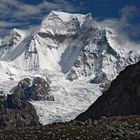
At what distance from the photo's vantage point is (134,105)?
6417 inches

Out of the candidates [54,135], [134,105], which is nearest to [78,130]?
[54,135]

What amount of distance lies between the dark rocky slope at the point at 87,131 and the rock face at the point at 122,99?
13068cm

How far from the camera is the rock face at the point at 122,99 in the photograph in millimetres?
174000

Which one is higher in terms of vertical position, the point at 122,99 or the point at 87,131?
the point at 87,131

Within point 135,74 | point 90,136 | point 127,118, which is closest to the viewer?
point 90,136

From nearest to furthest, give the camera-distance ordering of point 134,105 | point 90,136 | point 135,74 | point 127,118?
point 90,136
point 127,118
point 134,105
point 135,74

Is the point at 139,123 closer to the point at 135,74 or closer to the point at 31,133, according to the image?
the point at 31,133

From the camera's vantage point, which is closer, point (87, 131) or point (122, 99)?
point (87, 131)

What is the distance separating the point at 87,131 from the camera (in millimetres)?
32938

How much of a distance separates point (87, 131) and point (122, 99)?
5978 inches

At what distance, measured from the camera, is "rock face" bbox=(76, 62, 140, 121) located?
174000 mm

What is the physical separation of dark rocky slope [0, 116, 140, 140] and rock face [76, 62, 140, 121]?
13068cm

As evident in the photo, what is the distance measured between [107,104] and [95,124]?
156178 mm

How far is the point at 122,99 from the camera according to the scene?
604 ft
